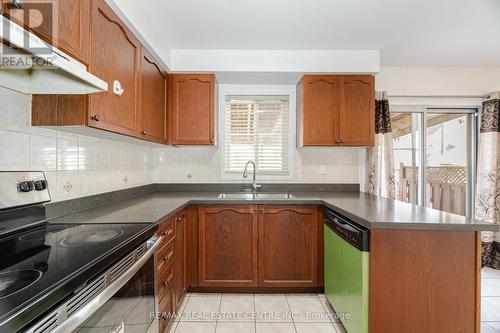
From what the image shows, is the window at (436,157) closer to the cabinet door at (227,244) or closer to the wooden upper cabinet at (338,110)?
the wooden upper cabinet at (338,110)

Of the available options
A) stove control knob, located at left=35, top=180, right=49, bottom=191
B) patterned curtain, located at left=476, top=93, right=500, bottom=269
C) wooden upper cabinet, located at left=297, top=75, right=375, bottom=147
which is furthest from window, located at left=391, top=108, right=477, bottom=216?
stove control knob, located at left=35, top=180, right=49, bottom=191

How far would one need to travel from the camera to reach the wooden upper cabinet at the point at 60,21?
958mm

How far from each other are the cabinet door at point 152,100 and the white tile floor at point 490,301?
307cm

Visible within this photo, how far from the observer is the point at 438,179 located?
10.4 ft

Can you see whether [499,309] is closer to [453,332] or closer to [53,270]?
[453,332]

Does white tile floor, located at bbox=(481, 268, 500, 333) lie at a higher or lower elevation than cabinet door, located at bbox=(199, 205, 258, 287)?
lower

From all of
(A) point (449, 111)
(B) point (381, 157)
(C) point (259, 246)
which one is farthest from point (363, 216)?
(A) point (449, 111)

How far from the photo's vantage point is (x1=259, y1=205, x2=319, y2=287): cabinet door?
2338mm

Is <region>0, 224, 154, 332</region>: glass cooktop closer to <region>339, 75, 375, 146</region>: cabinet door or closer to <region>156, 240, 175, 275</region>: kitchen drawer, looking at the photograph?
<region>156, 240, 175, 275</region>: kitchen drawer

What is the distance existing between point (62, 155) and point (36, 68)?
0.67 m

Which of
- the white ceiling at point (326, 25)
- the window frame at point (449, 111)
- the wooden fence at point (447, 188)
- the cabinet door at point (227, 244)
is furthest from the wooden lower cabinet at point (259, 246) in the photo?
the wooden fence at point (447, 188)

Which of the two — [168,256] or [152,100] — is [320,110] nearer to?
[152,100]

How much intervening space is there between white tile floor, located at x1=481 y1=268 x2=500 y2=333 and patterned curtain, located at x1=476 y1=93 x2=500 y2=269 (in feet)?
0.69

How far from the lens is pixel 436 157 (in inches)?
125
